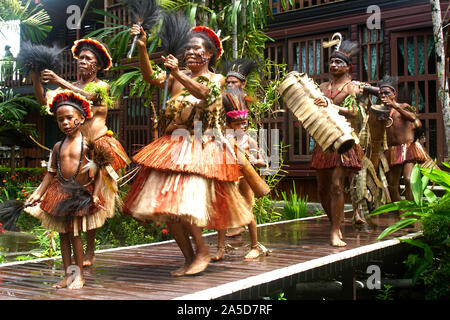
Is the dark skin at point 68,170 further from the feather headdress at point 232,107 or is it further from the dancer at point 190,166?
the feather headdress at point 232,107

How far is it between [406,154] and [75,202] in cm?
533

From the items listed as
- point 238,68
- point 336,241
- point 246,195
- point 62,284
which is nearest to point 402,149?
point 336,241

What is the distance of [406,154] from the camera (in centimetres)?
757

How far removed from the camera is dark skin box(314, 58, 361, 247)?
547 cm

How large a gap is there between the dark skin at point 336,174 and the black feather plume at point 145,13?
1.89m

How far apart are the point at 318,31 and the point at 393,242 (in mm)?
5981

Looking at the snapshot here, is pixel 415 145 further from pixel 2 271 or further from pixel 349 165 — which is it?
pixel 2 271

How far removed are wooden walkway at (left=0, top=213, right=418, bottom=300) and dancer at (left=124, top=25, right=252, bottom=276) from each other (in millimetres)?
361

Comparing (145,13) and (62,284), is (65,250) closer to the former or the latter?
(62,284)

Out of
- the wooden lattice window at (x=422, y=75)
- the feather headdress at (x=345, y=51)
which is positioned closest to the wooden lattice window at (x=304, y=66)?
the wooden lattice window at (x=422, y=75)

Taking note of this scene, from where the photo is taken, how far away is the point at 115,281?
3832mm

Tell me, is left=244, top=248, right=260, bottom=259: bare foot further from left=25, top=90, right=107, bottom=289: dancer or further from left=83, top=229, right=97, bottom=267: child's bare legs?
left=25, top=90, right=107, bottom=289: dancer
